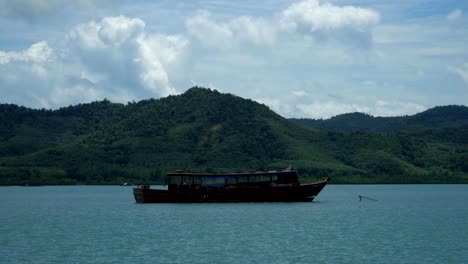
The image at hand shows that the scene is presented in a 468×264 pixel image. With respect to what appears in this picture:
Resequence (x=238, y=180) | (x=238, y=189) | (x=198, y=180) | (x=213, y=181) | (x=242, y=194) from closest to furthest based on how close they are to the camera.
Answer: (x=238, y=189) → (x=238, y=180) → (x=242, y=194) → (x=213, y=181) → (x=198, y=180)

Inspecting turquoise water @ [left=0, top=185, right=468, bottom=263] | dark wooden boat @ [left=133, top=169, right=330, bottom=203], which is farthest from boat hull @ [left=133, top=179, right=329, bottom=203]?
turquoise water @ [left=0, top=185, right=468, bottom=263]

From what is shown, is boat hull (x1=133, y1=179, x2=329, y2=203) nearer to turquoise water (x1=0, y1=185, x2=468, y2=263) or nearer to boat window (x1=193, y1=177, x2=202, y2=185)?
boat window (x1=193, y1=177, x2=202, y2=185)

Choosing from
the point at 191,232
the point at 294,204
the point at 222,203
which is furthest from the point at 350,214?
the point at 191,232

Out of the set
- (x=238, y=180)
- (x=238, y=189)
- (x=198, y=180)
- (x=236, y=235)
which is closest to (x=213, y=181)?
(x=198, y=180)

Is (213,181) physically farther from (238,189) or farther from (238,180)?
(238,189)

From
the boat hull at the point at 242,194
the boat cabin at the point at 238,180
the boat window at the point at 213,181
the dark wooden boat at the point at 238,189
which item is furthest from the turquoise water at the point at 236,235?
the boat window at the point at 213,181

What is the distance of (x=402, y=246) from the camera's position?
59.7 metres

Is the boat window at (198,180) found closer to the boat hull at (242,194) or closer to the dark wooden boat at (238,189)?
the dark wooden boat at (238,189)

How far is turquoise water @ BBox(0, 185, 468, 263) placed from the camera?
5388 cm

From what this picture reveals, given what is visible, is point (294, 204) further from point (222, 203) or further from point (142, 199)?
point (142, 199)

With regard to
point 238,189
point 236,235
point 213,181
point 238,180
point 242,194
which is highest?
point 238,180

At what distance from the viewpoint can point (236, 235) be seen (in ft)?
221

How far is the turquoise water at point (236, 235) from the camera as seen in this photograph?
177ft

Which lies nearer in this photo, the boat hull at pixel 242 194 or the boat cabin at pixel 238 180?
the boat cabin at pixel 238 180
